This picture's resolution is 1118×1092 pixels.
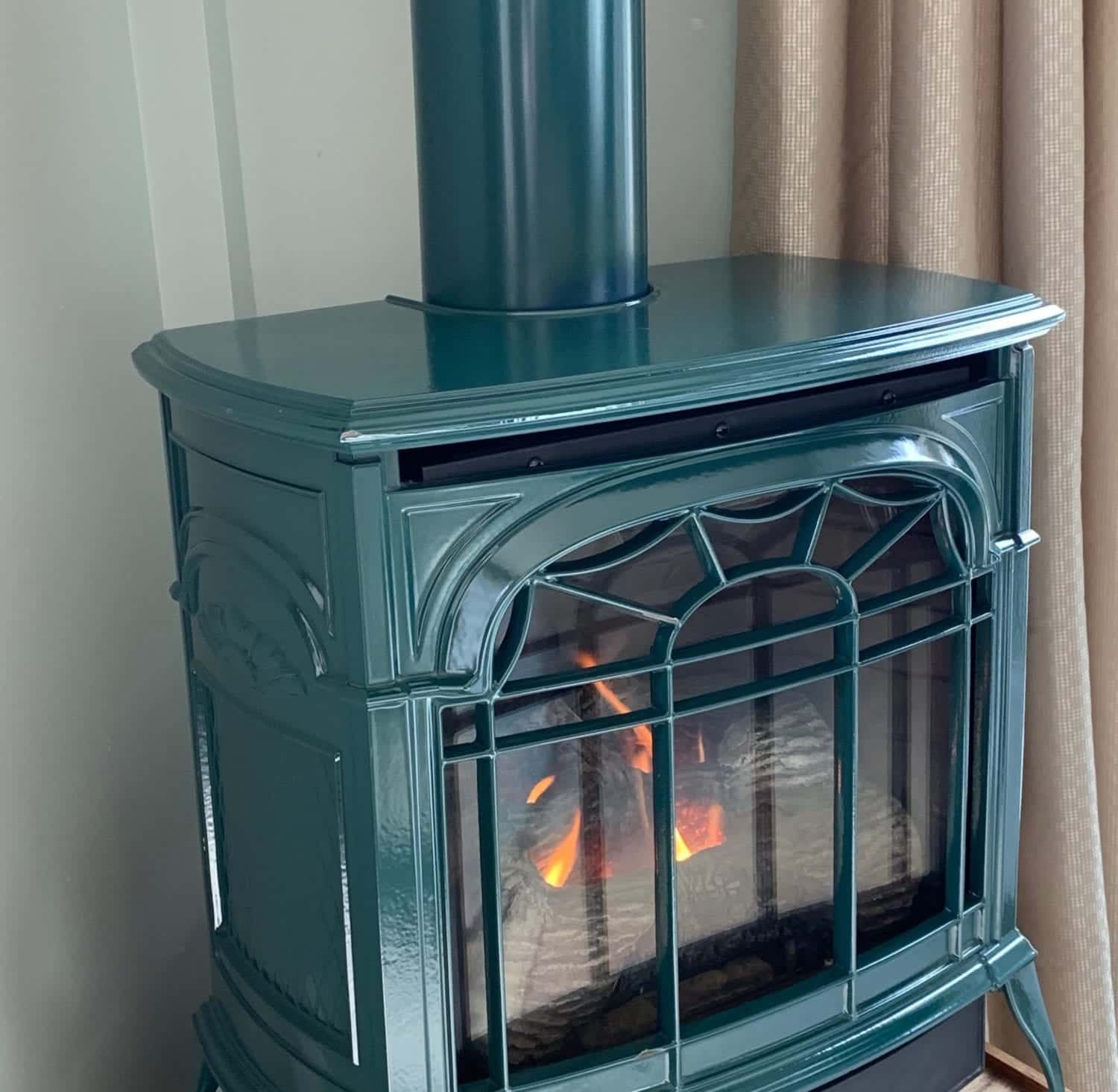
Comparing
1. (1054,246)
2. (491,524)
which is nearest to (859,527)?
(491,524)

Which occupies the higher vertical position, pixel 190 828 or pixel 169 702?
pixel 169 702

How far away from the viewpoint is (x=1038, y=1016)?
130cm

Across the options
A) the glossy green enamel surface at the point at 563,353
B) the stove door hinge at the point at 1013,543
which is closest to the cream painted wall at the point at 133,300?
the glossy green enamel surface at the point at 563,353

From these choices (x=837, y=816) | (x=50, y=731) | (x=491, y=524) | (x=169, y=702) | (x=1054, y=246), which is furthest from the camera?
(x=169, y=702)

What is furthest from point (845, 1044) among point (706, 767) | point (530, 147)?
point (530, 147)

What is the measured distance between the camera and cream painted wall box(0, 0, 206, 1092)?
3.87 feet

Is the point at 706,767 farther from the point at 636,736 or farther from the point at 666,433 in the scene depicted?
the point at 666,433

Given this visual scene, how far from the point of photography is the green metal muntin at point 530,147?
41.9 inches

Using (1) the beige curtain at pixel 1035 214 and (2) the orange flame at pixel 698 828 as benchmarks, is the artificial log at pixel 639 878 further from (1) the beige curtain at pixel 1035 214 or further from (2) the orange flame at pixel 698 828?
(1) the beige curtain at pixel 1035 214

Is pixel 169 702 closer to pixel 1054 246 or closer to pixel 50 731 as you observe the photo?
pixel 50 731

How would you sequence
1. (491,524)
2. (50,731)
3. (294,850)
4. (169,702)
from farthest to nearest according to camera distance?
(169,702) < (50,731) < (294,850) < (491,524)

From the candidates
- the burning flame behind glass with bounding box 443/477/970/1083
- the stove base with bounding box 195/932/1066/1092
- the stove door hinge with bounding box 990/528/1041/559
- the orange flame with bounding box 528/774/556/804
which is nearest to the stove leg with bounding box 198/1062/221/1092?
the stove base with bounding box 195/932/1066/1092

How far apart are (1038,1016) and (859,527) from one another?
1.88 ft

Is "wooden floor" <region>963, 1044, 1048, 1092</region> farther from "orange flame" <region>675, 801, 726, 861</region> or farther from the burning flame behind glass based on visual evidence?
"orange flame" <region>675, 801, 726, 861</region>
